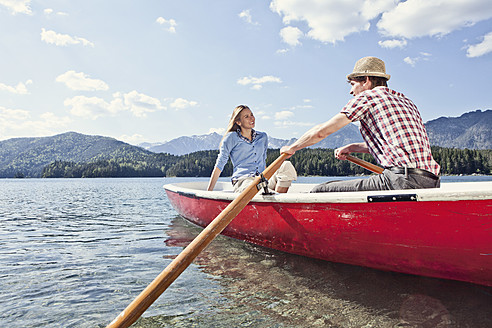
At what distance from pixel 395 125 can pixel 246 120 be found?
3.03 meters

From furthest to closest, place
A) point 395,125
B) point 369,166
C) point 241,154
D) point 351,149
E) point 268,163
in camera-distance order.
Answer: point 268,163, point 241,154, point 369,166, point 351,149, point 395,125

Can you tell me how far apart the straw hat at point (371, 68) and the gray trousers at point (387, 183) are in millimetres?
1083

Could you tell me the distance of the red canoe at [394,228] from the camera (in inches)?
120

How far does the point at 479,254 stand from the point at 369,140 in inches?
57.9

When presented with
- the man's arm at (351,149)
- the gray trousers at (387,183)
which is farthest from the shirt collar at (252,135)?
the gray trousers at (387,183)

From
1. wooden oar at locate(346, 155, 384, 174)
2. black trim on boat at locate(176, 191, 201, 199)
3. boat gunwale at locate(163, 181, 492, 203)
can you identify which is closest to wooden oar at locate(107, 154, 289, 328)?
boat gunwale at locate(163, 181, 492, 203)

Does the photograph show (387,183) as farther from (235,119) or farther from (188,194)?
(188,194)

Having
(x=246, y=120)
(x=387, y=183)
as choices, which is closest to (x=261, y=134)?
(x=246, y=120)

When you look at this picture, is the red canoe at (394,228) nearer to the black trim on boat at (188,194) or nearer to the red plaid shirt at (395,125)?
the red plaid shirt at (395,125)

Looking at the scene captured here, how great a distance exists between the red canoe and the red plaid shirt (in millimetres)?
333

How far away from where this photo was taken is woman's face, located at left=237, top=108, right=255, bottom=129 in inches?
233

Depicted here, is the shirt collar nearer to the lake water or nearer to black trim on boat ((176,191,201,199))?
black trim on boat ((176,191,201,199))

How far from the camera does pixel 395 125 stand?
3275mm

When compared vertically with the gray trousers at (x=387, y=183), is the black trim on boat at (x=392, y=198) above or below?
below
